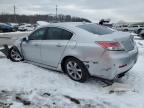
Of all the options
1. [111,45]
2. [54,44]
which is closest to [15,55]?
[54,44]

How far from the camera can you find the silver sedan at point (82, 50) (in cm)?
607

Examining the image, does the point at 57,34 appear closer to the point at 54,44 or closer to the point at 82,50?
the point at 54,44

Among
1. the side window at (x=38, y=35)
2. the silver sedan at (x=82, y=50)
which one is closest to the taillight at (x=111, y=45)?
the silver sedan at (x=82, y=50)

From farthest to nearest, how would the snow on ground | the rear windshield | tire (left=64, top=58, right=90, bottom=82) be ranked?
the rear windshield → tire (left=64, top=58, right=90, bottom=82) → the snow on ground

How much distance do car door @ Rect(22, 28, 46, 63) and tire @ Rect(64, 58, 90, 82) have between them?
1190 mm

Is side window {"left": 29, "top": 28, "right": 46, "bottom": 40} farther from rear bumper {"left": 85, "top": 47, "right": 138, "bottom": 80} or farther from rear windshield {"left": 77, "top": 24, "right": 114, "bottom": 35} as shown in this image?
rear bumper {"left": 85, "top": 47, "right": 138, "bottom": 80}

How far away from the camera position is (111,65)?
597cm

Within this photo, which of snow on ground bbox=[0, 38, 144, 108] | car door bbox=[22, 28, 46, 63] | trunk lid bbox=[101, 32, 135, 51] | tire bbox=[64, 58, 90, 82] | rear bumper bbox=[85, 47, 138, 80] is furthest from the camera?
car door bbox=[22, 28, 46, 63]

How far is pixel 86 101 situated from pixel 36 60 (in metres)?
2.93

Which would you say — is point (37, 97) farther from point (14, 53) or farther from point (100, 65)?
point (14, 53)

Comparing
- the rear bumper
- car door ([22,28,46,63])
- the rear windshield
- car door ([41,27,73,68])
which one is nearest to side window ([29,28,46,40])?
car door ([22,28,46,63])

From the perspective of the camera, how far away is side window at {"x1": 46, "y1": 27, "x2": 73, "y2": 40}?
6988 mm

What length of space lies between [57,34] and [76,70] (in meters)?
1.27

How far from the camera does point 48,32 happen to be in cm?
759
